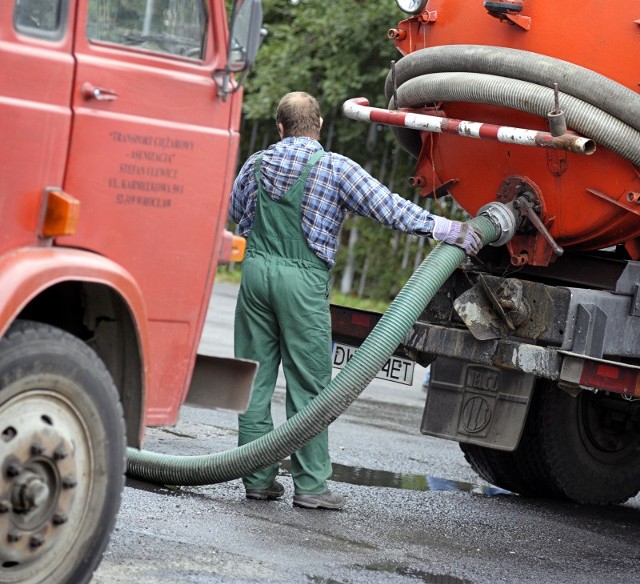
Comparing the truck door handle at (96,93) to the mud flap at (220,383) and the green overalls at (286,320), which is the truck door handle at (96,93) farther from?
the green overalls at (286,320)

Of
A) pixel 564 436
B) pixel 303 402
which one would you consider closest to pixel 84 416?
pixel 303 402

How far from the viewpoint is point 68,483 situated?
405cm

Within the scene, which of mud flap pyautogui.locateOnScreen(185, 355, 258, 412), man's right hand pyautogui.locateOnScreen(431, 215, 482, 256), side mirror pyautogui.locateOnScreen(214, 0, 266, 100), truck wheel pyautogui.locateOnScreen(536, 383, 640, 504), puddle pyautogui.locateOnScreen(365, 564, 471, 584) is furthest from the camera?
truck wheel pyautogui.locateOnScreen(536, 383, 640, 504)

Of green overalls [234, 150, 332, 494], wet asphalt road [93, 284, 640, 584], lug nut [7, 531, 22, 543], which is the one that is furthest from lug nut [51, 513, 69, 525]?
green overalls [234, 150, 332, 494]

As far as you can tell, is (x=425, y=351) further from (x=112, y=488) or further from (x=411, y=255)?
(x=411, y=255)

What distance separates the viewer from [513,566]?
18.1ft

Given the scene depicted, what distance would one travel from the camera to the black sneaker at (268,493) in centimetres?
620

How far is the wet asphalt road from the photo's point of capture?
4.96m

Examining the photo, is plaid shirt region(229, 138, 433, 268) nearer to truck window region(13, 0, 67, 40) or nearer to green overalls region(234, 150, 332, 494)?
green overalls region(234, 150, 332, 494)

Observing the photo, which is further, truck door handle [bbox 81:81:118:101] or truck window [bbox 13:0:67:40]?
truck door handle [bbox 81:81:118:101]

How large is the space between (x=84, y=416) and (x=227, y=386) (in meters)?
0.80

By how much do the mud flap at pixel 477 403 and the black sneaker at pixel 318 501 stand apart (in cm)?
56

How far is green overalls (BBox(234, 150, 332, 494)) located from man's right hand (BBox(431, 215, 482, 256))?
56 cm

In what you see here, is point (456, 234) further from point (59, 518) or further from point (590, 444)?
point (59, 518)
